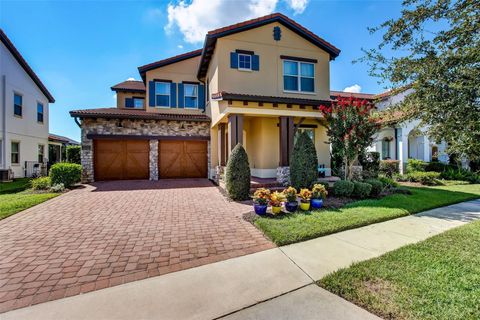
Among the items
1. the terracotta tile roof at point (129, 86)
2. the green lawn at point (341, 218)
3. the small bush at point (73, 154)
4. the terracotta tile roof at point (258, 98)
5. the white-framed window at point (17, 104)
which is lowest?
the green lawn at point (341, 218)

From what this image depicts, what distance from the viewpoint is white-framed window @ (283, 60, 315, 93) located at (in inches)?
499

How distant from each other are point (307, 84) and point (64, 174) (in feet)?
46.5

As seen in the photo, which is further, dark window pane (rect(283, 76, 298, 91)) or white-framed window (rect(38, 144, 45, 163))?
white-framed window (rect(38, 144, 45, 163))

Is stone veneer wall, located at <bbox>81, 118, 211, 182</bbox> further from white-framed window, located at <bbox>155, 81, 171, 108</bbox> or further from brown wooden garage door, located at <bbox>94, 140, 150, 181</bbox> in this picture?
white-framed window, located at <bbox>155, 81, 171, 108</bbox>

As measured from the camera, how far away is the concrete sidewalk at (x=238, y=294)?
8.61ft

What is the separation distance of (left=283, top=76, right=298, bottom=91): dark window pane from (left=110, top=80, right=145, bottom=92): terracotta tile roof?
39.3 ft

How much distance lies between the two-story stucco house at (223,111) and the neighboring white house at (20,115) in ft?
20.1

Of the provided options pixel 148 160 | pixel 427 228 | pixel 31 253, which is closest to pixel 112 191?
pixel 148 160

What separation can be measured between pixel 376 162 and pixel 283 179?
9.41 meters

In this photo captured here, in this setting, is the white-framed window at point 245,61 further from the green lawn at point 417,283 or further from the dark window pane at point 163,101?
the green lawn at point 417,283

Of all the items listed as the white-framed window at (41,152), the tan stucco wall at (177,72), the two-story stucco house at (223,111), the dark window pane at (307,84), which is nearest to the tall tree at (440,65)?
the two-story stucco house at (223,111)

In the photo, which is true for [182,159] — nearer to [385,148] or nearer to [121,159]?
[121,159]

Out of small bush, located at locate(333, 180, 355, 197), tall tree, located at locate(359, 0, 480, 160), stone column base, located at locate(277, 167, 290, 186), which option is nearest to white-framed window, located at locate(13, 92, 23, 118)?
stone column base, located at locate(277, 167, 290, 186)

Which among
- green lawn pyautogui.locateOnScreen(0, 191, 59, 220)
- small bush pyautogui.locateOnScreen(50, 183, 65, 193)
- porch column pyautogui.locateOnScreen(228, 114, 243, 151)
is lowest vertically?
green lawn pyautogui.locateOnScreen(0, 191, 59, 220)
